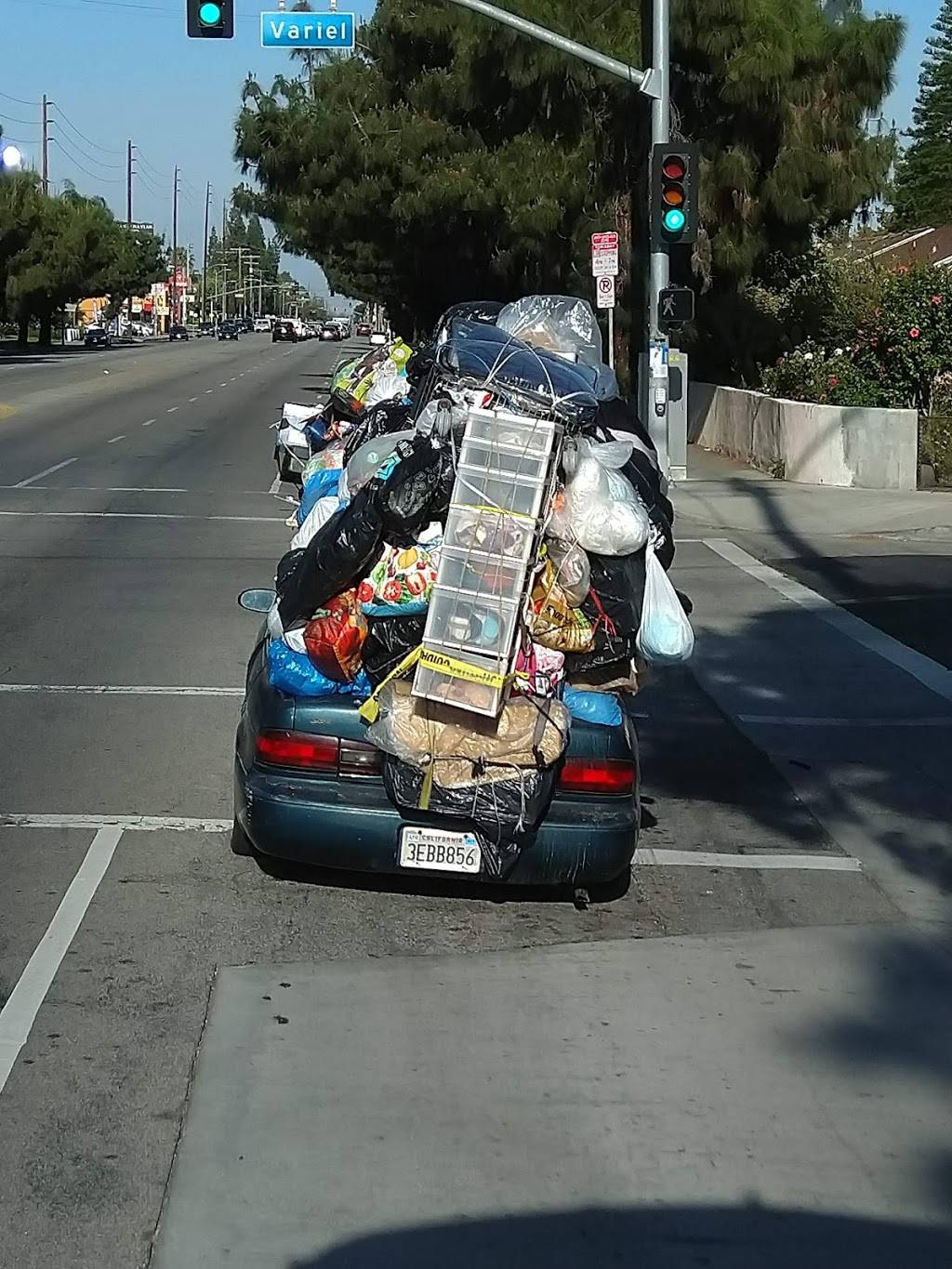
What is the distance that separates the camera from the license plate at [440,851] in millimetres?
5973

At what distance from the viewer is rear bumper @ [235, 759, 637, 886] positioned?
599cm

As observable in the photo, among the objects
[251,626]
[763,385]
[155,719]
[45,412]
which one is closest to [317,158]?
[45,412]

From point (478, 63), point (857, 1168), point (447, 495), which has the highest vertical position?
point (478, 63)

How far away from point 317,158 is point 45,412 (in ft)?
39.2

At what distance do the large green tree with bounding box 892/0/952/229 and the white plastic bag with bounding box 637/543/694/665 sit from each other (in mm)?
79410

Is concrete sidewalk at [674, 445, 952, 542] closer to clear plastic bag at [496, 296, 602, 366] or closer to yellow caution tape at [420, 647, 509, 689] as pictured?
Answer: clear plastic bag at [496, 296, 602, 366]

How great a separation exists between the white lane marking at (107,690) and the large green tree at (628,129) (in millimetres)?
17781

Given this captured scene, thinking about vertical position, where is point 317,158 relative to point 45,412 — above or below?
above

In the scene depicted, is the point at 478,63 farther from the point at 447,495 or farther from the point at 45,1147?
the point at 45,1147

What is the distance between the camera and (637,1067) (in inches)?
198

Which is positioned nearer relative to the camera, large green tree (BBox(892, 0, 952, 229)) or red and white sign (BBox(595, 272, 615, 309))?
red and white sign (BBox(595, 272, 615, 309))

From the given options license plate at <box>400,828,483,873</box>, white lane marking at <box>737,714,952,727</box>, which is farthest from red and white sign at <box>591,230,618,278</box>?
license plate at <box>400,828,483,873</box>

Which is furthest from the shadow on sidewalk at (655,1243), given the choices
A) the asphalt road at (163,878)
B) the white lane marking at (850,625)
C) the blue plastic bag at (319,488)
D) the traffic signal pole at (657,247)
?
the traffic signal pole at (657,247)

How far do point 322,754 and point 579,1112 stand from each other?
5.82 ft
